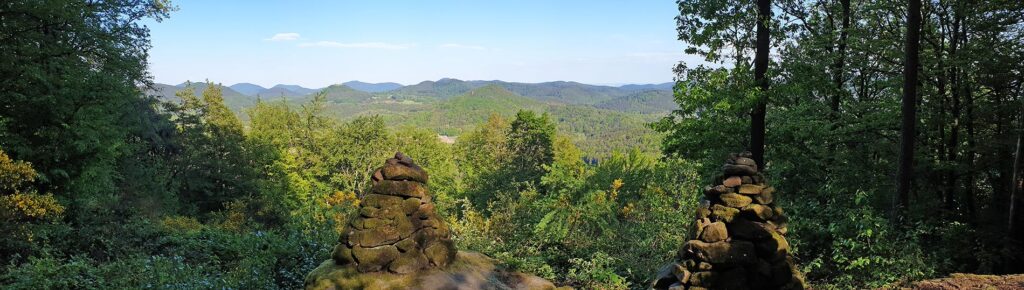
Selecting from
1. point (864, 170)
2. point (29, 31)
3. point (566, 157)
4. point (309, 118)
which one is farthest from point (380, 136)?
point (864, 170)

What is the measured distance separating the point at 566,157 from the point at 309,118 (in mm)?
22052

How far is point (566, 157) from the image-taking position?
152 feet

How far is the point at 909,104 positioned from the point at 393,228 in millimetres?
10096

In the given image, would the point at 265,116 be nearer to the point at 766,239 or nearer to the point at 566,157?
the point at 566,157

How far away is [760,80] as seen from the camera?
1141 centimetres

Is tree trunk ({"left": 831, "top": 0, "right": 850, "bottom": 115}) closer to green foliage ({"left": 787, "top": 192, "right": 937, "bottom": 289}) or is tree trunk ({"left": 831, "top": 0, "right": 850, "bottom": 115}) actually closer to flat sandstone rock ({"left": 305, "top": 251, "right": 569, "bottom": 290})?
green foliage ({"left": 787, "top": 192, "right": 937, "bottom": 289})

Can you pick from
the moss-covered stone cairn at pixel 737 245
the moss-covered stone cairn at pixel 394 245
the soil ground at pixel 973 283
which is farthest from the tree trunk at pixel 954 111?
the moss-covered stone cairn at pixel 394 245

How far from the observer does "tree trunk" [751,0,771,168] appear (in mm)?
11117

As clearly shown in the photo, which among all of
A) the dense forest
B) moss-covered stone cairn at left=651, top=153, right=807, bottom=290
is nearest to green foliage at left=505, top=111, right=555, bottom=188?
the dense forest

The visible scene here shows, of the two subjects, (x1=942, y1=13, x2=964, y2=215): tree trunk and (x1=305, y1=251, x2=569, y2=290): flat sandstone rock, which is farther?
(x1=942, y1=13, x2=964, y2=215): tree trunk

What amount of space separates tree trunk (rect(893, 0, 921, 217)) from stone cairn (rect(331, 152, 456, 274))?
8.97 m

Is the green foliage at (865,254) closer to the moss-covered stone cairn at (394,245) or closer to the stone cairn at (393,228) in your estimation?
the moss-covered stone cairn at (394,245)

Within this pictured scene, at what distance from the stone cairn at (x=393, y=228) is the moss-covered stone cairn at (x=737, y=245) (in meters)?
3.46

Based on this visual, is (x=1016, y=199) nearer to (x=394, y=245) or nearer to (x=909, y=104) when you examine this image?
(x=909, y=104)
